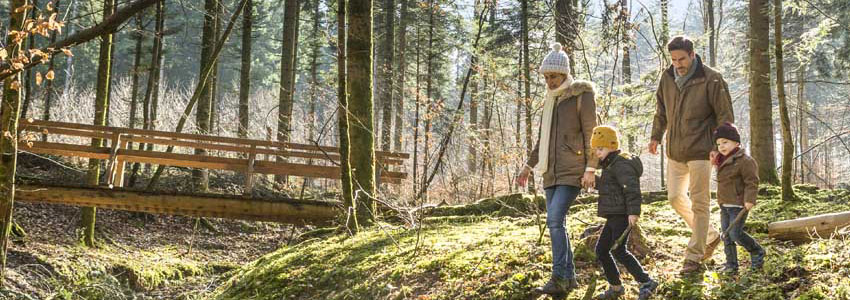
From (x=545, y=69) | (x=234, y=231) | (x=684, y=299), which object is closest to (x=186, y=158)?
(x=234, y=231)

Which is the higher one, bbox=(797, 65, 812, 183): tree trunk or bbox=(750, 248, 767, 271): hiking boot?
bbox=(797, 65, 812, 183): tree trunk

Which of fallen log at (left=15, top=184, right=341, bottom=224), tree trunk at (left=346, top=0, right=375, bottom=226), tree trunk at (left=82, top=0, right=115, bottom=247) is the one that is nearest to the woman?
tree trunk at (left=346, top=0, right=375, bottom=226)

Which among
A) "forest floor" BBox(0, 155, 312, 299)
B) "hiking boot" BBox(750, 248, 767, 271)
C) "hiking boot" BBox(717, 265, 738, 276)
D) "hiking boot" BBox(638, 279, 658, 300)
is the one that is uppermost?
"hiking boot" BBox(750, 248, 767, 271)

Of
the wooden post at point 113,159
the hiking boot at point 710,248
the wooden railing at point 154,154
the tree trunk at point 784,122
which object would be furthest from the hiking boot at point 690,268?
the wooden post at point 113,159

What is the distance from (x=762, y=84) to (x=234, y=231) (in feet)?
37.6

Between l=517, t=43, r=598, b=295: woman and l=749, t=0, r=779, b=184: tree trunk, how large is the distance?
21.5 ft

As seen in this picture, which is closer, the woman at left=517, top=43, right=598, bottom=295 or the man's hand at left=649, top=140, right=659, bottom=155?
the woman at left=517, top=43, right=598, bottom=295

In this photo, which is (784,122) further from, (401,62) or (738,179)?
(401,62)

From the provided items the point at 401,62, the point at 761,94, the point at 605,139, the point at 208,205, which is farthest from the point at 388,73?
the point at 605,139

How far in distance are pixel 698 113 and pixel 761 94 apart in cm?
601

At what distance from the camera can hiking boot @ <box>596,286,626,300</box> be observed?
3939 mm

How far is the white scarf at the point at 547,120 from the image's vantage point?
13.9ft

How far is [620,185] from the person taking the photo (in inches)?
154

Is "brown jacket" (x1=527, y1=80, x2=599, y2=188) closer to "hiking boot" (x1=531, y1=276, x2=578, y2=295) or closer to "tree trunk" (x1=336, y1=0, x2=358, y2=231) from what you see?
"hiking boot" (x1=531, y1=276, x2=578, y2=295)
